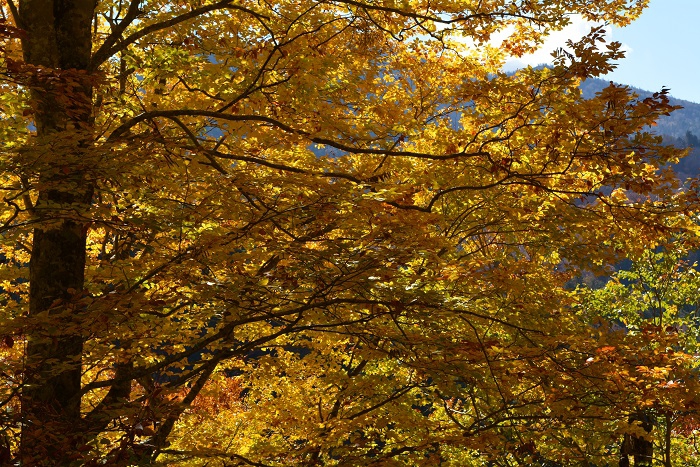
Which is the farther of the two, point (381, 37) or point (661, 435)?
point (661, 435)

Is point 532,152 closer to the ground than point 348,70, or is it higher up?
closer to the ground

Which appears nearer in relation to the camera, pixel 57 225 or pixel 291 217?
pixel 57 225

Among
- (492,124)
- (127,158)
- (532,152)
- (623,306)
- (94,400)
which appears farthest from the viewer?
(623,306)

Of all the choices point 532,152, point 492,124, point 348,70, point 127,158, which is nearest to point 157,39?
point 348,70

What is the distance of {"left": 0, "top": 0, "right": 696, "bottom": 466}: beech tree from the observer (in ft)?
14.7

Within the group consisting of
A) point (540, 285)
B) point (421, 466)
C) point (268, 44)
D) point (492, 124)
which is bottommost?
point (421, 466)

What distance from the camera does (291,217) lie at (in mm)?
4863

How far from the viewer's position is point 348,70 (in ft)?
27.8

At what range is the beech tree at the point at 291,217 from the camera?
4.47 metres

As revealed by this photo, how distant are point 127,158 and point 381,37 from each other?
4.64 m

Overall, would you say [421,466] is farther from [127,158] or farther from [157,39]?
[157,39]

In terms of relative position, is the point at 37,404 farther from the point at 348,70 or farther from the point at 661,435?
the point at 661,435

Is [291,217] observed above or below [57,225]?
above

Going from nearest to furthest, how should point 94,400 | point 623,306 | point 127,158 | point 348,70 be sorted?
point 127,158 → point 348,70 → point 94,400 → point 623,306
